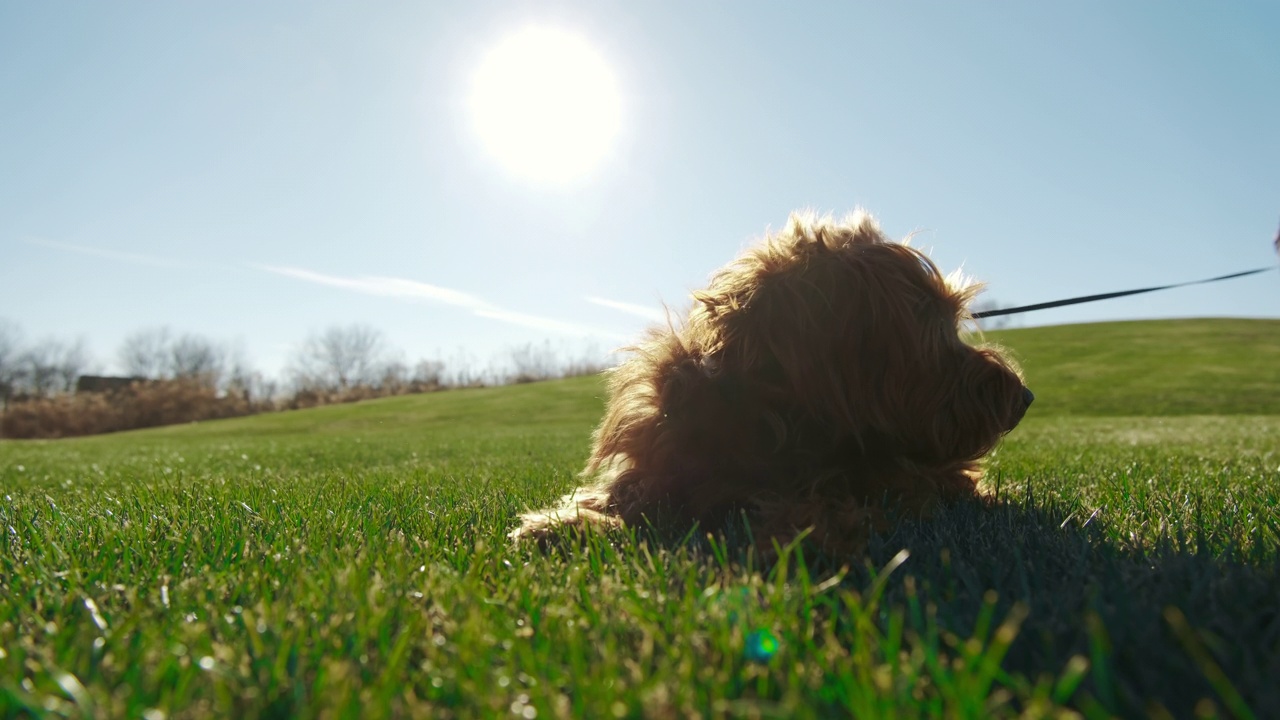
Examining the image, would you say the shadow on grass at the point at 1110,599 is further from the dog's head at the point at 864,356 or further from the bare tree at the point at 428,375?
the bare tree at the point at 428,375

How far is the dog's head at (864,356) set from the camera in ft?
9.61

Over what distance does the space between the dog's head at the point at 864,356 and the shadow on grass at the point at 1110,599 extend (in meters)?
0.47

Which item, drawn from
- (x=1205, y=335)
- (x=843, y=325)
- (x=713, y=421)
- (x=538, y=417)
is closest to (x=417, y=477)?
(x=713, y=421)

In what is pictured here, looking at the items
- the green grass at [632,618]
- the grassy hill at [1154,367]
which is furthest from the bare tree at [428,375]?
the green grass at [632,618]

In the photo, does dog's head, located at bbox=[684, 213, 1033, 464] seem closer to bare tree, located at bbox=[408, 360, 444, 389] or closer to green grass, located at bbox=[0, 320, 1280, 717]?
green grass, located at bbox=[0, 320, 1280, 717]

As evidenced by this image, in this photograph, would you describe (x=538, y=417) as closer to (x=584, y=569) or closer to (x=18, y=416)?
(x=584, y=569)

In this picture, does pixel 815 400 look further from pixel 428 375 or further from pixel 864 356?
pixel 428 375

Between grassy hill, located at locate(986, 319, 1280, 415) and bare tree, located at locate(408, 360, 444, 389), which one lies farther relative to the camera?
bare tree, located at locate(408, 360, 444, 389)

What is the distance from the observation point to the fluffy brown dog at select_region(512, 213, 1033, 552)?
291 centimetres

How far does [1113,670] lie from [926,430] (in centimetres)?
172

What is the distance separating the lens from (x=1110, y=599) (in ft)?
5.54

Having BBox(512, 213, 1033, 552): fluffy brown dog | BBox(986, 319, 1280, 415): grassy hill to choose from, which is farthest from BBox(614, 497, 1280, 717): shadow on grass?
BBox(986, 319, 1280, 415): grassy hill

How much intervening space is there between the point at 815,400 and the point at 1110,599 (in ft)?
4.40

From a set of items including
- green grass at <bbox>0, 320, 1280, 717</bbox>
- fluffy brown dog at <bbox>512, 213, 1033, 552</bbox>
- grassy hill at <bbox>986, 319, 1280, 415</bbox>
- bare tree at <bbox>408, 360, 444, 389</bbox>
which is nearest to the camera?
green grass at <bbox>0, 320, 1280, 717</bbox>
